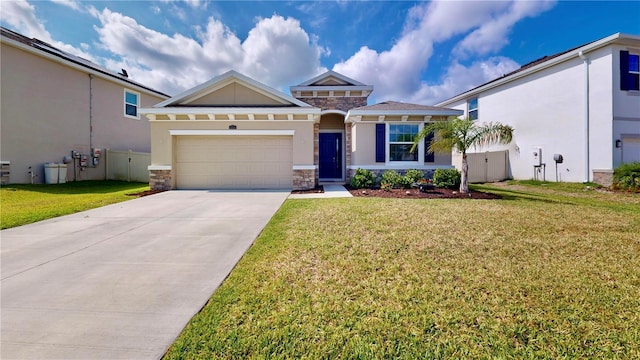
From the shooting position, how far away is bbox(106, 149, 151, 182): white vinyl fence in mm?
14336

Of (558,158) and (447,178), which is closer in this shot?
(447,178)

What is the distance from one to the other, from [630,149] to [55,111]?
26.4m

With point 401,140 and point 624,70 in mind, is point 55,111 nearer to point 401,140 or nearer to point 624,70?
point 401,140

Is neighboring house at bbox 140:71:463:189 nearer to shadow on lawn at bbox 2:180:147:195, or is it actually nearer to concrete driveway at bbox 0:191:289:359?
shadow on lawn at bbox 2:180:147:195

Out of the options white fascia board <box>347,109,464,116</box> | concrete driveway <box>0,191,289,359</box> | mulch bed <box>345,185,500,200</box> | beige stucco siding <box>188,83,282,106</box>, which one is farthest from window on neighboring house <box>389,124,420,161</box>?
concrete driveway <box>0,191,289,359</box>

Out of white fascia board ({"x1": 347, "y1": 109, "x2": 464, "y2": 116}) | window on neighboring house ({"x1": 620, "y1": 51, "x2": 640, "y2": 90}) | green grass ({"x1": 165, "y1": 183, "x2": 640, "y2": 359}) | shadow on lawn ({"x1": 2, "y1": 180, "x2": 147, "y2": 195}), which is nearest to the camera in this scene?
green grass ({"x1": 165, "y1": 183, "x2": 640, "y2": 359})

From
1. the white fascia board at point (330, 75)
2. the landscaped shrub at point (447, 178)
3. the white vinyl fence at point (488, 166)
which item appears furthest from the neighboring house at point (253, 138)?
the white fascia board at point (330, 75)

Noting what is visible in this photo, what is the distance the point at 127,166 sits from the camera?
14.4 metres

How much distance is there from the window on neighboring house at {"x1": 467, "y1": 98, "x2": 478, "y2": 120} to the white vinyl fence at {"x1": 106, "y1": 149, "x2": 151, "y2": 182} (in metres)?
21.3

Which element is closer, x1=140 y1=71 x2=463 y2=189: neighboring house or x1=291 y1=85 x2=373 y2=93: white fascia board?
x1=140 y1=71 x2=463 y2=189: neighboring house

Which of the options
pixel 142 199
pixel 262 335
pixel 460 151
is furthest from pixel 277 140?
pixel 262 335

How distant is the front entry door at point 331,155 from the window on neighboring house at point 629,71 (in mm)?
12571

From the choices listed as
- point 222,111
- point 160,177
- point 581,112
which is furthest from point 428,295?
point 581,112

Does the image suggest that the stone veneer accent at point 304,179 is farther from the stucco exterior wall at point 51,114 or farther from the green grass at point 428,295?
the stucco exterior wall at point 51,114
